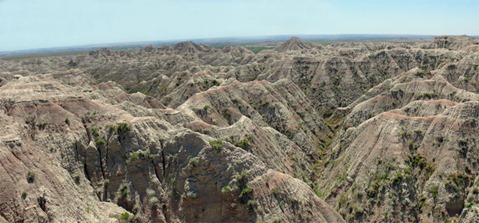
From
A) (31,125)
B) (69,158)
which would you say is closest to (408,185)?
(69,158)

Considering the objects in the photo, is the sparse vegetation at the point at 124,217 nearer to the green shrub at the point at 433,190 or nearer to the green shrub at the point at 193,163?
the green shrub at the point at 193,163

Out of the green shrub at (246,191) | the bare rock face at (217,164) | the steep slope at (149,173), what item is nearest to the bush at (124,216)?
the bare rock face at (217,164)

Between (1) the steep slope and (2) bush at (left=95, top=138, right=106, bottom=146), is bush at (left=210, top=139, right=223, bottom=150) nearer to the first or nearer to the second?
(1) the steep slope

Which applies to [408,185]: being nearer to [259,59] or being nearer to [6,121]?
[6,121]

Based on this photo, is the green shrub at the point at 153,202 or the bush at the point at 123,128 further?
the bush at the point at 123,128

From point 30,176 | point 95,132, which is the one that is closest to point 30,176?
point 30,176

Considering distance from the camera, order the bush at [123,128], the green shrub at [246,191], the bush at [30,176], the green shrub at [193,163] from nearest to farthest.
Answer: the bush at [30,176]
the green shrub at [246,191]
the green shrub at [193,163]
the bush at [123,128]

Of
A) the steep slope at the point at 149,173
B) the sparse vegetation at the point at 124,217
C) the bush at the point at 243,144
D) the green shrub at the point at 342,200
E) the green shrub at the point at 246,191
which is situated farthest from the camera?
the bush at the point at 243,144

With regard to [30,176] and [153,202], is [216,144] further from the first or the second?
[30,176]

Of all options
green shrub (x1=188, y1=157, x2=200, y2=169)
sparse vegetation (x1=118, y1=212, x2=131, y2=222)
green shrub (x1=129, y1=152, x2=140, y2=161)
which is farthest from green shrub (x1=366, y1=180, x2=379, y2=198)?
sparse vegetation (x1=118, y1=212, x2=131, y2=222)

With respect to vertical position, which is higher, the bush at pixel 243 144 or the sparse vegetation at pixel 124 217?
the bush at pixel 243 144

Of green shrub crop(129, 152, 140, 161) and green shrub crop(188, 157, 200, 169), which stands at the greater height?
green shrub crop(129, 152, 140, 161)
